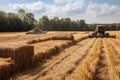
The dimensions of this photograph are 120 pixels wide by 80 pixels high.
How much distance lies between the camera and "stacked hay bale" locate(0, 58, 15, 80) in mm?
8509

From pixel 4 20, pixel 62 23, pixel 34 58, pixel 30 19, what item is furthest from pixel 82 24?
pixel 34 58

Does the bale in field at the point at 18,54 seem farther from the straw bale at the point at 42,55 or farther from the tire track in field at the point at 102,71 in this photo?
the tire track in field at the point at 102,71

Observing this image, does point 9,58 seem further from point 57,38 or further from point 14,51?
point 57,38

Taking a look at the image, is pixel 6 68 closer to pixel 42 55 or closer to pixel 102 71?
pixel 102 71

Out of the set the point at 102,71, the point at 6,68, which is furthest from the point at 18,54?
the point at 102,71

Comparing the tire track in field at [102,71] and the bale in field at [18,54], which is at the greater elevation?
the bale in field at [18,54]

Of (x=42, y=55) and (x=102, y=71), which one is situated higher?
(x=42, y=55)

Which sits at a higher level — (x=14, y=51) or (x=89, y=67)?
(x=14, y=51)

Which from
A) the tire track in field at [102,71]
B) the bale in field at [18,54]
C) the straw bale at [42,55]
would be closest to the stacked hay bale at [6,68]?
the bale in field at [18,54]

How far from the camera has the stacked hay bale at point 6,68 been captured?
851cm

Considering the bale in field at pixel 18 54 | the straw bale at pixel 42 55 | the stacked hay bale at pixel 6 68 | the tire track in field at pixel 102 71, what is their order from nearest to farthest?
the stacked hay bale at pixel 6 68 → the tire track in field at pixel 102 71 → the bale in field at pixel 18 54 → the straw bale at pixel 42 55

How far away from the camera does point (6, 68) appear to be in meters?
8.79

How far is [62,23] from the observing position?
10425 centimetres

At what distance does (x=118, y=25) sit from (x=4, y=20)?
60.2 m
